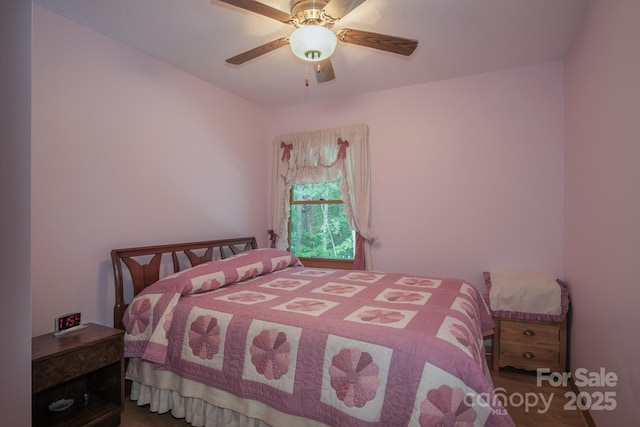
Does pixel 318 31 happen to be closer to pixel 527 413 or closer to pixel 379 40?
pixel 379 40

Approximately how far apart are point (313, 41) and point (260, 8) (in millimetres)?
316

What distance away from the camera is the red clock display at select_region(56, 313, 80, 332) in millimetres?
1806

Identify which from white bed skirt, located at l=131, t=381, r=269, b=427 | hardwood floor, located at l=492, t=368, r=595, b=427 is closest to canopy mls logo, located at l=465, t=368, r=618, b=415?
hardwood floor, located at l=492, t=368, r=595, b=427

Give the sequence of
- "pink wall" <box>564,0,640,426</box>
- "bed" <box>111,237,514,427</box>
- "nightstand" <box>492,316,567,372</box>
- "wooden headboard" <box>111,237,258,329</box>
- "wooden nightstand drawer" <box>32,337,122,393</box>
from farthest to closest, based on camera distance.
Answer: "nightstand" <box>492,316,567,372</box> < "wooden headboard" <box>111,237,258,329</box> < "wooden nightstand drawer" <box>32,337,122,393</box> < "pink wall" <box>564,0,640,426</box> < "bed" <box>111,237,514,427</box>

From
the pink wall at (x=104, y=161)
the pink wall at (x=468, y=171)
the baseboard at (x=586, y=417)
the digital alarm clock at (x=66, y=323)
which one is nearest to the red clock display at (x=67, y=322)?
the digital alarm clock at (x=66, y=323)

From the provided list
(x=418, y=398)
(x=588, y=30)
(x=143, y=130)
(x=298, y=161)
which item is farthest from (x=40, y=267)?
(x=588, y=30)

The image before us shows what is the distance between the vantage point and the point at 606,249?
5.53 ft

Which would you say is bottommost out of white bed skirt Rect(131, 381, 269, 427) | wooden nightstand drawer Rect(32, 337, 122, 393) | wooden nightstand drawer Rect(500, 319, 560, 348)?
white bed skirt Rect(131, 381, 269, 427)

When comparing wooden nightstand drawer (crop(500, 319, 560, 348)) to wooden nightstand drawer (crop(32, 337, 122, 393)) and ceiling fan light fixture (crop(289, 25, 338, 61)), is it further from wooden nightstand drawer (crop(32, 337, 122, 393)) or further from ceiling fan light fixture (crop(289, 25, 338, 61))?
wooden nightstand drawer (crop(32, 337, 122, 393))

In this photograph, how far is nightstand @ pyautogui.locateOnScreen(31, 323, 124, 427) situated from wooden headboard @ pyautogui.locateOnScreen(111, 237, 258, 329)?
306 mm

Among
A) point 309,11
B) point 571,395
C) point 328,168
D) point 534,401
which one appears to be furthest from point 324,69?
point 571,395

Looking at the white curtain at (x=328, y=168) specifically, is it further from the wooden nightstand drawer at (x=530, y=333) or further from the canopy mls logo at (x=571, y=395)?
the canopy mls logo at (x=571, y=395)

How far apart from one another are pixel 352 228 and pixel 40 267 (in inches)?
103
